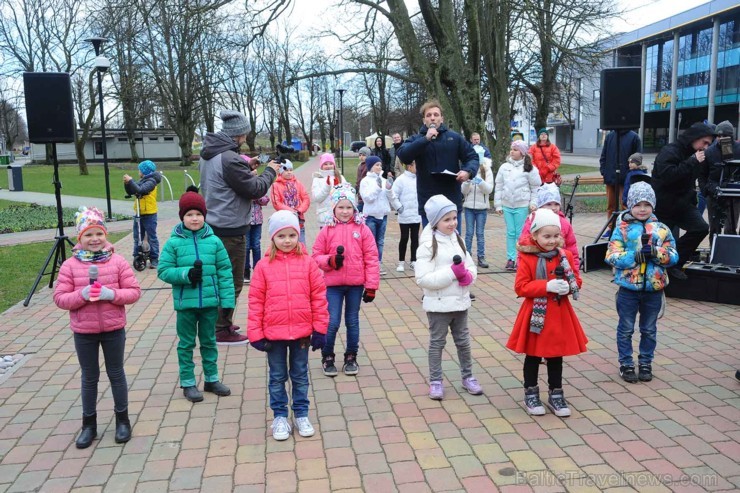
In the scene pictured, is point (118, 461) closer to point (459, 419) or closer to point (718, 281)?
point (459, 419)

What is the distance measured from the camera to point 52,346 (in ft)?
19.6

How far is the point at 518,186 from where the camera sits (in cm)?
855

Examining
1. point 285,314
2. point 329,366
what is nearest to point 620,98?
point 329,366

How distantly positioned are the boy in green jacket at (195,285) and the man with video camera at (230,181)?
34.0 inches

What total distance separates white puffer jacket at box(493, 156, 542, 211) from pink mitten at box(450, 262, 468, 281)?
4.46 m

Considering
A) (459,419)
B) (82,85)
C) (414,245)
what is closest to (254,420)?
(459,419)

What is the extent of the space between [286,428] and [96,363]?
130 centimetres

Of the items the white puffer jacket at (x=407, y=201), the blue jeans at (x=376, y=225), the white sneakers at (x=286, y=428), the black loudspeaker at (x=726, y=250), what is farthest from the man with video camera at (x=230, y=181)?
the black loudspeaker at (x=726, y=250)

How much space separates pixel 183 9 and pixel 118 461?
11.5 m

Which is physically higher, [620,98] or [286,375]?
[620,98]

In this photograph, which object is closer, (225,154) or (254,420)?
(254,420)

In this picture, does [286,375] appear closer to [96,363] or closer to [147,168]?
[96,363]

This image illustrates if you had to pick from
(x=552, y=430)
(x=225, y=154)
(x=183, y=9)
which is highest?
(x=183, y=9)

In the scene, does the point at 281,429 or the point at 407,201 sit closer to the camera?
the point at 281,429
